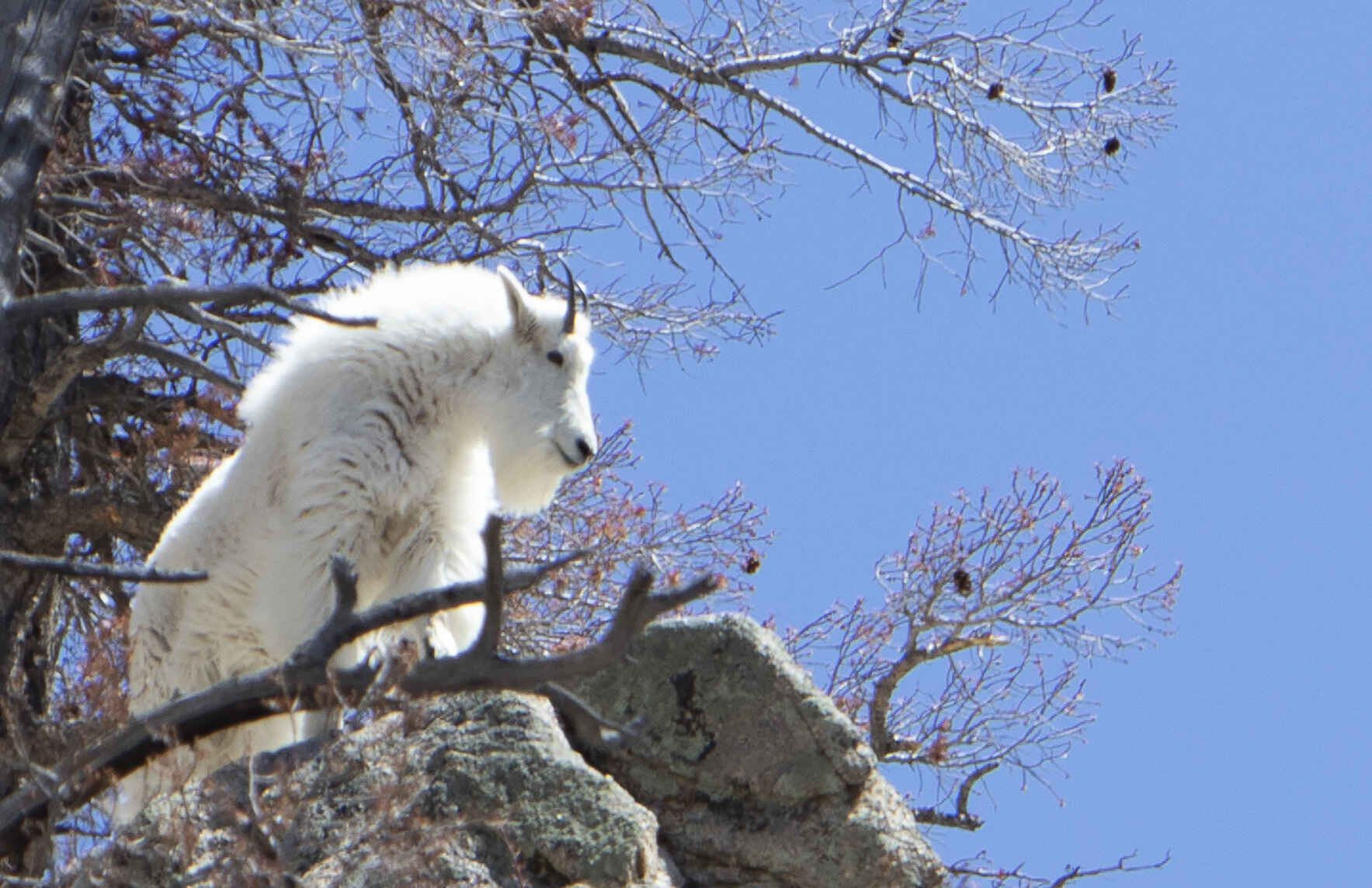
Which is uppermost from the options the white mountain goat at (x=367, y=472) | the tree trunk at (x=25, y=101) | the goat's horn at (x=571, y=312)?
the tree trunk at (x=25, y=101)

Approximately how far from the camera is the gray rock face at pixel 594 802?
4.50 metres

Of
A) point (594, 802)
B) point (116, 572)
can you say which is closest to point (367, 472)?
point (116, 572)

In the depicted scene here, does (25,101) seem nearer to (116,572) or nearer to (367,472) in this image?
(367,472)

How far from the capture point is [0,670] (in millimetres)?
9211

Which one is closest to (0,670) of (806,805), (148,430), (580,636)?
(148,430)

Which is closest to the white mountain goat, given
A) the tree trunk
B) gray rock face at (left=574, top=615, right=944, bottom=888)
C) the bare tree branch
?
the tree trunk

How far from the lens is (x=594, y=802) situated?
189 inches

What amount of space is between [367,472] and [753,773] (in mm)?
1989

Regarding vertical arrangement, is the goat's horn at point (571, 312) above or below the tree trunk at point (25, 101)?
below

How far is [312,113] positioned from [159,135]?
1215 mm

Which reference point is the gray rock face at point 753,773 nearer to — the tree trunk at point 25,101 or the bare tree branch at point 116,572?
the bare tree branch at point 116,572

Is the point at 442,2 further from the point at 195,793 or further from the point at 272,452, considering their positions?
the point at 195,793

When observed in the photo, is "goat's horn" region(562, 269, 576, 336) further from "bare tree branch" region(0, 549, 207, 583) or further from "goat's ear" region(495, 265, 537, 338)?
"bare tree branch" region(0, 549, 207, 583)

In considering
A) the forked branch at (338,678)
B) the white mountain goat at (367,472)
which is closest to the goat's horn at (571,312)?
the white mountain goat at (367,472)
